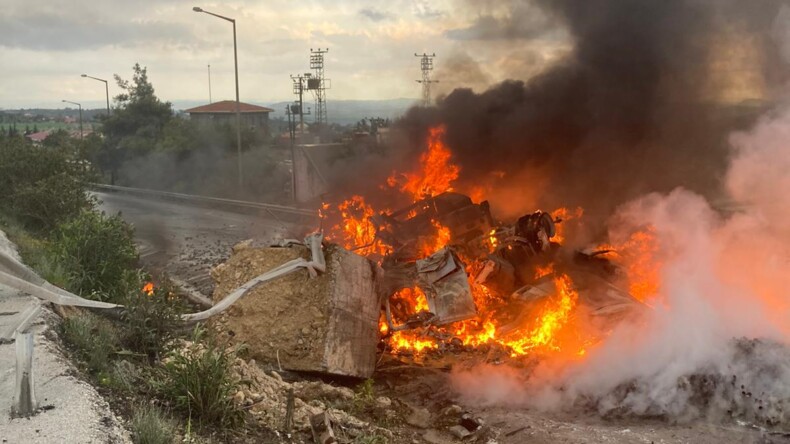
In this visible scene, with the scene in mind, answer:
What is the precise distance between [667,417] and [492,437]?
2.11m

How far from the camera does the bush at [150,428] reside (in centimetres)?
446

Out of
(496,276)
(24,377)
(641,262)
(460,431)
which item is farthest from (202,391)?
(641,262)

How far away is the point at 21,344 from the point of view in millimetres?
4508

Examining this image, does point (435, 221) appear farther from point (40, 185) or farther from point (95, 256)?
point (40, 185)

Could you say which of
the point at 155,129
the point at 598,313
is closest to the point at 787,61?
the point at 598,313

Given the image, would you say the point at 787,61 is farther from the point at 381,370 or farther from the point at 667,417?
the point at 381,370

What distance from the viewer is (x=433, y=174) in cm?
1534

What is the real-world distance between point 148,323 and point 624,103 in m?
12.9

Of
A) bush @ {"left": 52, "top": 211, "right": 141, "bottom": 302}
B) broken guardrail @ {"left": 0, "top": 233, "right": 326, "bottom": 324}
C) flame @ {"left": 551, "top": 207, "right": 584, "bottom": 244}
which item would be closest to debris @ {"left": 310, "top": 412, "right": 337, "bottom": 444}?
broken guardrail @ {"left": 0, "top": 233, "right": 326, "bottom": 324}

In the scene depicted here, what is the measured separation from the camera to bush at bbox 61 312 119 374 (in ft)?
18.7

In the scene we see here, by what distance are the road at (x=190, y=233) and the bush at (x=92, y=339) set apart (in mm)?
6453

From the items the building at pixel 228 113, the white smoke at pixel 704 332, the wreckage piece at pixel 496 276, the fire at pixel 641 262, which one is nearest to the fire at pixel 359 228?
the wreckage piece at pixel 496 276

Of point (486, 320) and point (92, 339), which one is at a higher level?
point (92, 339)

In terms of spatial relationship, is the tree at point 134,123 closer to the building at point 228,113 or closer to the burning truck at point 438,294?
the building at point 228,113
